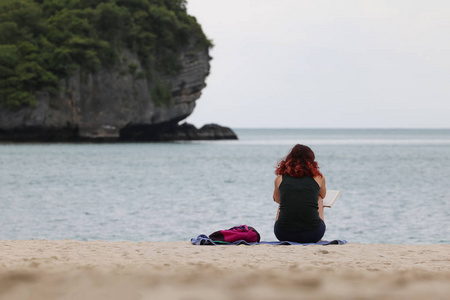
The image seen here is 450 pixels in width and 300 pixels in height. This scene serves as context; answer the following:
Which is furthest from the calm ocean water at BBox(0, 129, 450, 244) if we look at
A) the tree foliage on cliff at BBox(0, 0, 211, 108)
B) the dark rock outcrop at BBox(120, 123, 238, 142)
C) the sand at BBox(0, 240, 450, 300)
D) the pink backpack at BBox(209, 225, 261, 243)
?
the dark rock outcrop at BBox(120, 123, 238, 142)

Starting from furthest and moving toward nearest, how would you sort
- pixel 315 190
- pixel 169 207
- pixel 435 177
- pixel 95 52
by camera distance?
pixel 95 52 → pixel 435 177 → pixel 169 207 → pixel 315 190

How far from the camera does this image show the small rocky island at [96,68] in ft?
181

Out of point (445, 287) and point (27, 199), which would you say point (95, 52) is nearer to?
point (27, 199)

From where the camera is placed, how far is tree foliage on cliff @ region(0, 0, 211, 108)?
5466cm

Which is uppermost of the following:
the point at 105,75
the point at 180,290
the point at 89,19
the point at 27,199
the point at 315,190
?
the point at 89,19

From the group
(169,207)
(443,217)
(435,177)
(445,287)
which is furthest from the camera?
(435,177)

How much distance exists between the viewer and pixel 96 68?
5778 cm

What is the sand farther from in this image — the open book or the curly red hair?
the curly red hair

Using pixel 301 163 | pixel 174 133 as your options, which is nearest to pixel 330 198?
pixel 301 163

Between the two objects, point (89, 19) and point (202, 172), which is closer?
point (202, 172)

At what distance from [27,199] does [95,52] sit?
124 ft

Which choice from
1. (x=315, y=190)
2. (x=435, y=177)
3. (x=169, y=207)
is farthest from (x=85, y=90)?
(x=315, y=190)

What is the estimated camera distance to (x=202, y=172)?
33.4 metres

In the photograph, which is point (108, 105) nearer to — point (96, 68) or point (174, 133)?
point (96, 68)
